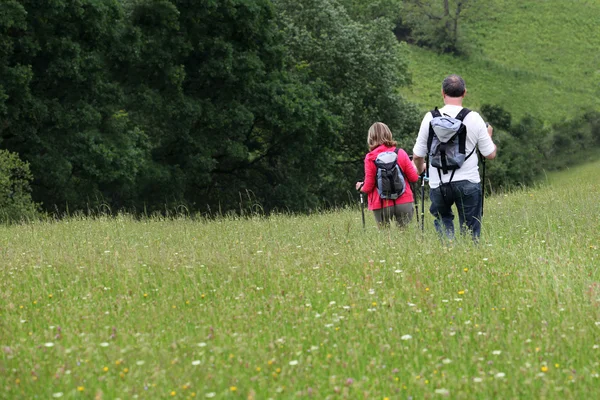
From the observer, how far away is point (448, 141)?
26.0ft

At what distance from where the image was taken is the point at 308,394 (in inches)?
161

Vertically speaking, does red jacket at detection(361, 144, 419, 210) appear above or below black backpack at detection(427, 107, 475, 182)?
below

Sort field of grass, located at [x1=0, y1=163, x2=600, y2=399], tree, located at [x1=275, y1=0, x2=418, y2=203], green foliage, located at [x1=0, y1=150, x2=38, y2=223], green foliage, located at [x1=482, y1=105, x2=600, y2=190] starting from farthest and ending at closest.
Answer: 1. green foliage, located at [x1=482, y1=105, x2=600, y2=190]
2. tree, located at [x1=275, y1=0, x2=418, y2=203]
3. green foliage, located at [x1=0, y1=150, x2=38, y2=223]
4. field of grass, located at [x1=0, y1=163, x2=600, y2=399]

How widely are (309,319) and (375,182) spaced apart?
4.13 m

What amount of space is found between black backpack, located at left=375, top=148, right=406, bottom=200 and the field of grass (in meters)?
0.50

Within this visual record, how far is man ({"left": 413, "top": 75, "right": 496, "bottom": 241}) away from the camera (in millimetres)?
7992

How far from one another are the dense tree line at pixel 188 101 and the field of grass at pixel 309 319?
11.5 m

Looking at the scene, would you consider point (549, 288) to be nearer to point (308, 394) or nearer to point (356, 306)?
point (356, 306)

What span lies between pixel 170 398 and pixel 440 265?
3385mm

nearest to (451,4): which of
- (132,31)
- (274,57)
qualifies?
(274,57)

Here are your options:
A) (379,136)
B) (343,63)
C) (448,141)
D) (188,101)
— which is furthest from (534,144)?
(448,141)

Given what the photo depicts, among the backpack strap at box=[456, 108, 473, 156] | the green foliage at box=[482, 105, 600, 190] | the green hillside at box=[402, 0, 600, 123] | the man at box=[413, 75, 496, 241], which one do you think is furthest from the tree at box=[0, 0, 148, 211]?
the green hillside at box=[402, 0, 600, 123]

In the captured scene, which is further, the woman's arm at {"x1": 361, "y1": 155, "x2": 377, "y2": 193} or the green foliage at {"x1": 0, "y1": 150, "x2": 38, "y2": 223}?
the green foliage at {"x1": 0, "y1": 150, "x2": 38, "y2": 223}

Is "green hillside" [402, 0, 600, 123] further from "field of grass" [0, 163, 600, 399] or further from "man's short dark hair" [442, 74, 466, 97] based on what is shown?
"field of grass" [0, 163, 600, 399]
